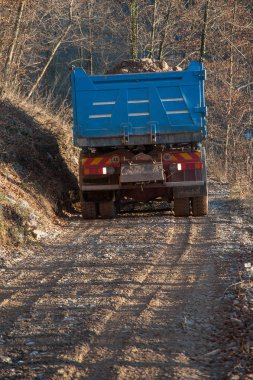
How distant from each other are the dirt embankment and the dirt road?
698 millimetres

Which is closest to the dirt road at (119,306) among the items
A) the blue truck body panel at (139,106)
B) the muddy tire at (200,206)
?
the muddy tire at (200,206)

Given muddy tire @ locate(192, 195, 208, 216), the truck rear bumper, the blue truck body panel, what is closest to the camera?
the blue truck body panel

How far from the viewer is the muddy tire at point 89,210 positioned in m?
14.0

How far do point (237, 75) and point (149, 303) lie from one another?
24.7m

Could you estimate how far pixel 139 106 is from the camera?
13.2 metres

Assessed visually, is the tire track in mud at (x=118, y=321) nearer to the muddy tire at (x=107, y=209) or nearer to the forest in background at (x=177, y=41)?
the muddy tire at (x=107, y=209)

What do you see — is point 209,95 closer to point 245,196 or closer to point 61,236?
point 245,196

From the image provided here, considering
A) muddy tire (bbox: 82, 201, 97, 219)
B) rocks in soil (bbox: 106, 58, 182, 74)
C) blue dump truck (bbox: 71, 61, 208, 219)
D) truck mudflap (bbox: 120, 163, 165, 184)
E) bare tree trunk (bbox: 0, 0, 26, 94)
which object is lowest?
muddy tire (bbox: 82, 201, 97, 219)

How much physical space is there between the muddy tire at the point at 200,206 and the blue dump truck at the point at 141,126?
0.63 ft

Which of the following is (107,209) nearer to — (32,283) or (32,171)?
(32,171)

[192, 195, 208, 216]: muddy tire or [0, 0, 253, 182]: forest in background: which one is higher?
[0, 0, 253, 182]: forest in background

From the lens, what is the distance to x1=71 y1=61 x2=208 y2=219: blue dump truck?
13133mm

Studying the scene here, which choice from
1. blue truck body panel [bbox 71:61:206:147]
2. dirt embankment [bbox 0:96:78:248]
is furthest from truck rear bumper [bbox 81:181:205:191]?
dirt embankment [bbox 0:96:78:248]

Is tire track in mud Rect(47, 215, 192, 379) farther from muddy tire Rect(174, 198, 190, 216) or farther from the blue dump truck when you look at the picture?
muddy tire Rect(174, 198, 190, 216)
